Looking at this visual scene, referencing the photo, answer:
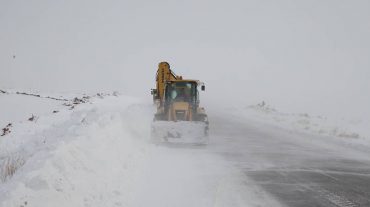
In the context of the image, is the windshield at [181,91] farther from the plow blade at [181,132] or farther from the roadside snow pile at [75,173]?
the roadside snow pile at [75,173]

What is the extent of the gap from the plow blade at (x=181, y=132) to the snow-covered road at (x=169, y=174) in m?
0.36

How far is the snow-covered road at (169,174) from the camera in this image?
6629mm

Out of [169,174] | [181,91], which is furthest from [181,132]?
[169,174]

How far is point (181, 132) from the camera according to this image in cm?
1636

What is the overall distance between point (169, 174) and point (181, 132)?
19.4 ft

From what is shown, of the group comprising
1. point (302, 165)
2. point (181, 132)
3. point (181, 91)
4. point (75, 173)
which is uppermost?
point (181, 91)

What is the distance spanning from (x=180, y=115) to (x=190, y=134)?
4.45 ft

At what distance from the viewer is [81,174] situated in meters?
7.56

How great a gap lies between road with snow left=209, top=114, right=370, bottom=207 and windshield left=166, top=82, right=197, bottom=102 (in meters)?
2.07

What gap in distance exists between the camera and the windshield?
1811cm

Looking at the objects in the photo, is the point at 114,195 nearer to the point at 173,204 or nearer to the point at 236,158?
the point at 173,204

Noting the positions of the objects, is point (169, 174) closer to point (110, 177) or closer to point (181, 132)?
point (110, 177)

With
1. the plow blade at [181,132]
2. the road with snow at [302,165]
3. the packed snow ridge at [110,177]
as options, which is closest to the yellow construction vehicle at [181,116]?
the plow blade at [181,132]

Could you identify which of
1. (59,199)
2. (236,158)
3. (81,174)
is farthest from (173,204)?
(236,158)
